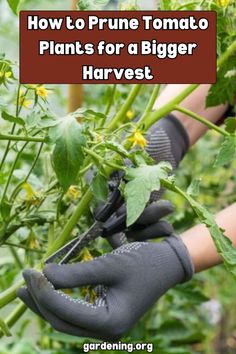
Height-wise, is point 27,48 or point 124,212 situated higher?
point 27,48

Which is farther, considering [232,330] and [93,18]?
[232,330]

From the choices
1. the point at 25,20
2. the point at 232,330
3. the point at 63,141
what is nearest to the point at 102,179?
the point at 63,141

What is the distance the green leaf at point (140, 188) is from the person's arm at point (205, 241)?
0.95 feet

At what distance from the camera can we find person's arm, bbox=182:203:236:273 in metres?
1.09

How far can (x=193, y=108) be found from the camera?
1.29 metres

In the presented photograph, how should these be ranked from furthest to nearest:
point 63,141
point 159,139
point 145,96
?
point 145,96
point 159,139
point 63,141

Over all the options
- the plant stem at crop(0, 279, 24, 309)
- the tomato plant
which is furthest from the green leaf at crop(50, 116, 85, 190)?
the plant stem at crop(0, 279, 24, 309)

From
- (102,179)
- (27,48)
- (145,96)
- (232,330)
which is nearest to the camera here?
(102,179)

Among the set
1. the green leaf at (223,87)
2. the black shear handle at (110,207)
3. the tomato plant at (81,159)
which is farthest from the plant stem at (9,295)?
the green leaf at (223,87)

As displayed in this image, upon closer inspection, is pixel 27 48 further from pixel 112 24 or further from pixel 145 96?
pixel 145 96

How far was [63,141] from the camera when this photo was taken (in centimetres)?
79

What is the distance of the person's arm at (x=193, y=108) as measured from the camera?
1247 mm

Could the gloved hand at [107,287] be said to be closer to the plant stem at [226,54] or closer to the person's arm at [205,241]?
the person's arm at [205,241]

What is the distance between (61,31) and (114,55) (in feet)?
0.23
